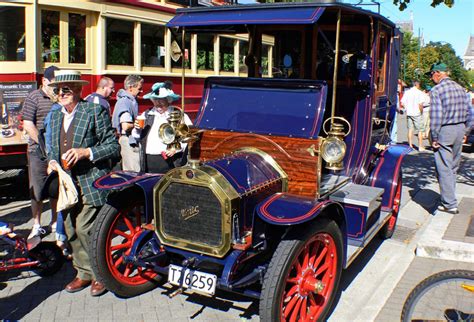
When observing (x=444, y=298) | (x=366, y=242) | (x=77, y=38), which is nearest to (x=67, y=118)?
(x=366, y=242)

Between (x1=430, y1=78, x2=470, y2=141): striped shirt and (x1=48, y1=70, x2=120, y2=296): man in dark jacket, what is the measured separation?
405cm

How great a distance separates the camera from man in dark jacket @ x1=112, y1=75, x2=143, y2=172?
5.86 meters

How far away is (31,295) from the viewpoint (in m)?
4.19

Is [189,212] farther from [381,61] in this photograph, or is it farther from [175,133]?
[381,61]

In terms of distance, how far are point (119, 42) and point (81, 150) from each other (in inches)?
162

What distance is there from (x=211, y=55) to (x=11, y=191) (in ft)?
13.5

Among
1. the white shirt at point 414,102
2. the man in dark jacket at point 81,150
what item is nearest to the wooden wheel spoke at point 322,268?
the man in dark jacket at point 81,150

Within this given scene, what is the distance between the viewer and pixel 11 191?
301 inches

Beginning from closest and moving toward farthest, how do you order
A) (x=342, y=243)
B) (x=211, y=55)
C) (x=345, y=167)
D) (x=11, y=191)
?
(x=342, y=243)
(x=345, y=167)
(x=11, y=191)
(x=211, y=55)

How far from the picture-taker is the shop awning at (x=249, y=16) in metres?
3.86

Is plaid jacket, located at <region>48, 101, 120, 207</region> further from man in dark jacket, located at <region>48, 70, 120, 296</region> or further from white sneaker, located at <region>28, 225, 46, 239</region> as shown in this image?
white sneaker, located at <region>28, 225, 46, 239</region>

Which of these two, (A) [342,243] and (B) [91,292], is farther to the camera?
(B) [91,292]

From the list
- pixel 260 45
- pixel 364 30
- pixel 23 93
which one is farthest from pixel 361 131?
pixel 23 93

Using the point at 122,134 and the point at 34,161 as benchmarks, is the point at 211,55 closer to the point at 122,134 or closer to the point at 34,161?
the point at 122,134
